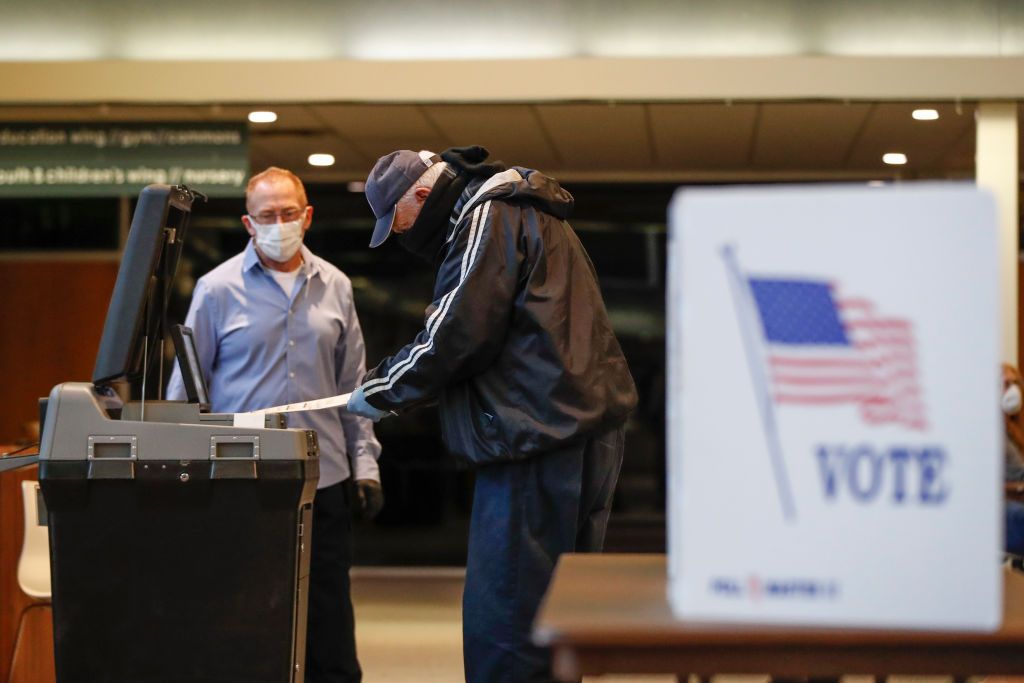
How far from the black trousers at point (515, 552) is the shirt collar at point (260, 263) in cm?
121

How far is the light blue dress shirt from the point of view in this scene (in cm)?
367

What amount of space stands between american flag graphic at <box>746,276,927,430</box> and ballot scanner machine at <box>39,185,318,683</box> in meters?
1.56

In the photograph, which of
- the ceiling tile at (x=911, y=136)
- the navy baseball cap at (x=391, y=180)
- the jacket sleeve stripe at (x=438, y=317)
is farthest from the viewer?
the ceiling tile at (x=911, y=136)

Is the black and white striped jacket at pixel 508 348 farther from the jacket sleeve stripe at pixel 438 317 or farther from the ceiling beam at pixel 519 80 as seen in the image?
the ceiling beam at pixel 519 80

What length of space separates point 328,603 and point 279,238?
1060mm

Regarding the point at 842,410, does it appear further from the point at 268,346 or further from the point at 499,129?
the point at 499,129

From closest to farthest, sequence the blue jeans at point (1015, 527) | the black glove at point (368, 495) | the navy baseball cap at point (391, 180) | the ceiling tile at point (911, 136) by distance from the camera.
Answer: the navy baseball cap at point (391, 180) → the black glove at point (368, 495) → the blue jeans at point (1015, 527) → the ceiling tile at point (911, 136)

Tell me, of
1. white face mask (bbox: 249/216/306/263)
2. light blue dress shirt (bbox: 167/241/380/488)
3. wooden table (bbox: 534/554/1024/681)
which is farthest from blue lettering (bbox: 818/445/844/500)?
white face mask (bbox: 249/216/306/263)

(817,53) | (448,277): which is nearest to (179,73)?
(817,53)

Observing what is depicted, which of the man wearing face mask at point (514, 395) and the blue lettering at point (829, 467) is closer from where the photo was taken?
the blue lettering at point (829, 467)

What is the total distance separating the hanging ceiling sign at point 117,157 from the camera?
18.2ft

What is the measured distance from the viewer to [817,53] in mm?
5496

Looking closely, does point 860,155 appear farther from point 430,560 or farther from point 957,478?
point 957,478

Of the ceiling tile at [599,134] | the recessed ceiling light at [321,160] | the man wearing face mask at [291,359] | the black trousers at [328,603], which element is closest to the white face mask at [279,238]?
the man wearing face mask at [291,359]
